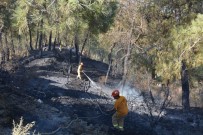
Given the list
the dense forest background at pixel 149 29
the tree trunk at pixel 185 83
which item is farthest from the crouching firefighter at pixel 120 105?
the tree trunk at pixel 185 83

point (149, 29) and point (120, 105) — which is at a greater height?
point (149, 29)

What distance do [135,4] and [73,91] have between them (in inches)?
228

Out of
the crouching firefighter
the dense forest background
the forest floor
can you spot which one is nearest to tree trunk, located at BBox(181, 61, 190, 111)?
the dense forest background

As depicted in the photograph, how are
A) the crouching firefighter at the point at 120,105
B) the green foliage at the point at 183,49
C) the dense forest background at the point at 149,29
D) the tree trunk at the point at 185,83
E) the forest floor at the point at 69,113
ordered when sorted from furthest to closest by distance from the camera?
the tree trunk at the point at 185,83
the dense forest background at the point at 149,29
the green foliage at the point at 183,49
the forest floor at the point at 69,113
the crouching firefighter at the point at 120,105

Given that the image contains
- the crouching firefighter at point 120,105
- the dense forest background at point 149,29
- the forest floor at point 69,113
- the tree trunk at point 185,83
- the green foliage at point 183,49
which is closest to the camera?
the crouching firefighter at point 120,105

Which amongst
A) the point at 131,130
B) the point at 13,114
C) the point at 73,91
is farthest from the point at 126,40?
the point at 13,114

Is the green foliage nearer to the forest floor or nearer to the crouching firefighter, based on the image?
the forest floor

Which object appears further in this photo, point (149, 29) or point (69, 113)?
point (149, 29)

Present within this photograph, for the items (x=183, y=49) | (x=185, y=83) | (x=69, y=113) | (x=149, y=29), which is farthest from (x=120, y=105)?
(x=149, y=29)

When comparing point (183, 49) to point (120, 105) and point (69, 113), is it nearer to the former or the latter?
point (120, 105)

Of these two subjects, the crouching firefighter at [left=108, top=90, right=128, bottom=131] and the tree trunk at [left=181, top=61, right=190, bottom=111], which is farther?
the tree trunk at [left=181, top=61, right=190, bottom=111]

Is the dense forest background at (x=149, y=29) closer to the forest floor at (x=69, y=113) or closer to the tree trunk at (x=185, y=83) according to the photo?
the tree trunk at (x=185, y=83)

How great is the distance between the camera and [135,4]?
1947 centimetres

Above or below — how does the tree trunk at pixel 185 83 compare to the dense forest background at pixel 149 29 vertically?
below
